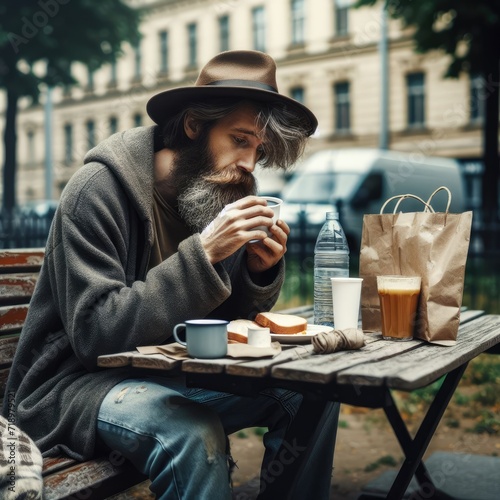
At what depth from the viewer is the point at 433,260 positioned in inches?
90.4

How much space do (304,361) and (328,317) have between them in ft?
2.65

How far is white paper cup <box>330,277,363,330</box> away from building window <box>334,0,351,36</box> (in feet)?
87.3

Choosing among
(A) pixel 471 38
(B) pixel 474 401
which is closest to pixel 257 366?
(B) pixel 474 401

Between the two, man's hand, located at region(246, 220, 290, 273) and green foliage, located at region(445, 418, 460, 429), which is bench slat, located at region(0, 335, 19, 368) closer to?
man's hand, located at region(246, 220, 290, 273)

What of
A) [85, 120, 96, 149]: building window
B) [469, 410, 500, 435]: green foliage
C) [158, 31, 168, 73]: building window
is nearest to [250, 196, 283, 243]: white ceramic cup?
[469, 410, 500, 435]: green foliage

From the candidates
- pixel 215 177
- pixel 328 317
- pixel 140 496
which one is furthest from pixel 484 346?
pixel 140 496

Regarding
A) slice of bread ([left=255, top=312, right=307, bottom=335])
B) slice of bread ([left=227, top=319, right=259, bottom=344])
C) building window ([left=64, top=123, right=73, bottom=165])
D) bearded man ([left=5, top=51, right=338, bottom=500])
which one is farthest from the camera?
building window ([left=64, top=123, right=73, bottom=165])

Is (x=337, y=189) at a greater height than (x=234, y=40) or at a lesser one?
lesser

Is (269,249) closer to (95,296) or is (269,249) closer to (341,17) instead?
(95,296)

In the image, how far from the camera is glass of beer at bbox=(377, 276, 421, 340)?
2.29m

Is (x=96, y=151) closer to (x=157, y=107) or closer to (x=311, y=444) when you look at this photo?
(x=157, y=107)

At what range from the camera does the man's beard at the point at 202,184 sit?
249 cm

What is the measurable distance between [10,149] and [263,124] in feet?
41.9

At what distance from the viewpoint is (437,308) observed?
2.32m
